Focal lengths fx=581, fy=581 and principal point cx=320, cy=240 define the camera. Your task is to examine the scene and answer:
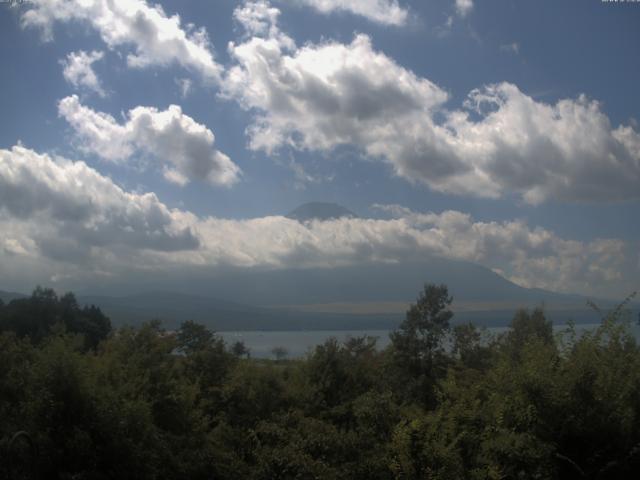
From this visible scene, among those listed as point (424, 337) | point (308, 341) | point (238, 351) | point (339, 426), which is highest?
point (424, 337)

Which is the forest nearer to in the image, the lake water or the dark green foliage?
the lake water

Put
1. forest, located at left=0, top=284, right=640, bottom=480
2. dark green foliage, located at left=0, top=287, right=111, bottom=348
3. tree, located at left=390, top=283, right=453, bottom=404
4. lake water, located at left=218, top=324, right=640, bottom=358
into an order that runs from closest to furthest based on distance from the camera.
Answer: forest, located at left=0, top=284, right=640, bottom=480, lake water, located at left=218, top=324, right=640, bottom=358, tree, located at left=390, top=283, right=453, bottom=404, dark green foliage, located at left=0, top=287, right=111, bottom=348

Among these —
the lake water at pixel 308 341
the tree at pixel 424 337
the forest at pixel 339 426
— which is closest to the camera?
the forest at pixel 339 426

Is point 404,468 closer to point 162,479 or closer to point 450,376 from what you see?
point 450,376

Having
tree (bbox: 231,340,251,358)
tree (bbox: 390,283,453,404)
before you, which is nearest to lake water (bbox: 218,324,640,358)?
tree (bbox: 231,340,251,358)

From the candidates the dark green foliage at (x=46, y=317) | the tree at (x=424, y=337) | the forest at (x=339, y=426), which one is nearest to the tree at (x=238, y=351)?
the forest at (x=339, y=426)

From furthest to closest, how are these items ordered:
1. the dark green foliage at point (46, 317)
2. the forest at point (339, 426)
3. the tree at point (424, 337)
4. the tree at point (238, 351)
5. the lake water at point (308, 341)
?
the dark green foliage at point (46, 317) → the tree at point (424, 337) → the tree at point (238, 351) → the lake water at point (308, 341) → the forest at point (339, 426)

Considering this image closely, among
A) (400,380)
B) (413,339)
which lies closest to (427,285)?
(413,339)

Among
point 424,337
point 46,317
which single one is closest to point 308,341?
point 46,317

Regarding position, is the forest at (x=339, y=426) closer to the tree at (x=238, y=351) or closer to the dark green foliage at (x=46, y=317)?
the tree at (x=238, y=351)

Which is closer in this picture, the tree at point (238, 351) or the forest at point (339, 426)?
the forest at point (339, 426)

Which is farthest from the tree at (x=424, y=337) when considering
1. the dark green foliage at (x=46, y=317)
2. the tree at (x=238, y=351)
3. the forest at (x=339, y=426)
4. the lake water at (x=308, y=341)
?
the dark green foliage at (x=46, y=317)

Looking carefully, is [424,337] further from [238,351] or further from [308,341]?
[308,341]

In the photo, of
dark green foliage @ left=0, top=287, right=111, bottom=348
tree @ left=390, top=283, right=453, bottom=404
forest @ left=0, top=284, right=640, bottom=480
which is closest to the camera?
forest @ left=0, top=284, right=640, bottom=480
